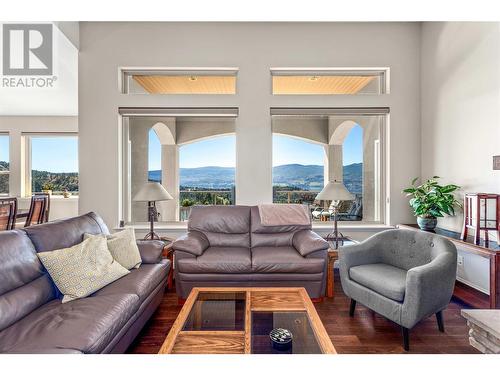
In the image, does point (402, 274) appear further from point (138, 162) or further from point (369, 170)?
point (138, 162)

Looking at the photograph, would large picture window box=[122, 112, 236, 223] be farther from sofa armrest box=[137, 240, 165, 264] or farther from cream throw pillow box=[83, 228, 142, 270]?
cream throw pillow box=[83, 228, 142, 270]

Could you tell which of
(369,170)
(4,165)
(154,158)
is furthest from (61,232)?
(4,165)

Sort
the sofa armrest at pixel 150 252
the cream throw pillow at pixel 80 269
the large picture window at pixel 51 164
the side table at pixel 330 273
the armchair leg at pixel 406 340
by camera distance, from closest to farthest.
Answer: the cream throw pillow at pixel 80 269 < the armchair leg at pixel 406 340 < the sofa armrest at pixel 150 252 < the side table at pixel 330 273 < the large picture window at pixel 51 164

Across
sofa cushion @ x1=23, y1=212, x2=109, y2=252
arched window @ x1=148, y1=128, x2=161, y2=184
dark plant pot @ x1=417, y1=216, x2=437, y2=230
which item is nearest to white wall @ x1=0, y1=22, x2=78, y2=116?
arched window @ x1=148, y1=128, x2=161, y2=184

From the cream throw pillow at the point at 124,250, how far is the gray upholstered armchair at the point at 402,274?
74.7 inches

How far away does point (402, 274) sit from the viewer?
88.3 inches

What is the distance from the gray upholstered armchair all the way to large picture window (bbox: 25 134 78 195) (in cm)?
665

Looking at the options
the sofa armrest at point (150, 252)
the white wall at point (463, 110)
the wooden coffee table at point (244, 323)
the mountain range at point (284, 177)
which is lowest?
the wooden coffee table at point (244, 323)

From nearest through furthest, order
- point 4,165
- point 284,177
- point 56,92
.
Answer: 1. point 284,177
2. point 56,92
3. point 4,165

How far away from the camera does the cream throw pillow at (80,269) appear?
1.83 metres

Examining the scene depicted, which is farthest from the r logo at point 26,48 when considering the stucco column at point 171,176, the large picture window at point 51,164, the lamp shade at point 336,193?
the lamp shade at point 336,193

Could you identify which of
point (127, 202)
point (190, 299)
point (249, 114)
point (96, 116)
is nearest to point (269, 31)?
point (249, 114)

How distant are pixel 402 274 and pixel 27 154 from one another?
25.9 ft

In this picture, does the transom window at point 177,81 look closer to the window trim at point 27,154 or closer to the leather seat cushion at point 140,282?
the leather seat cushion at point 140,282
